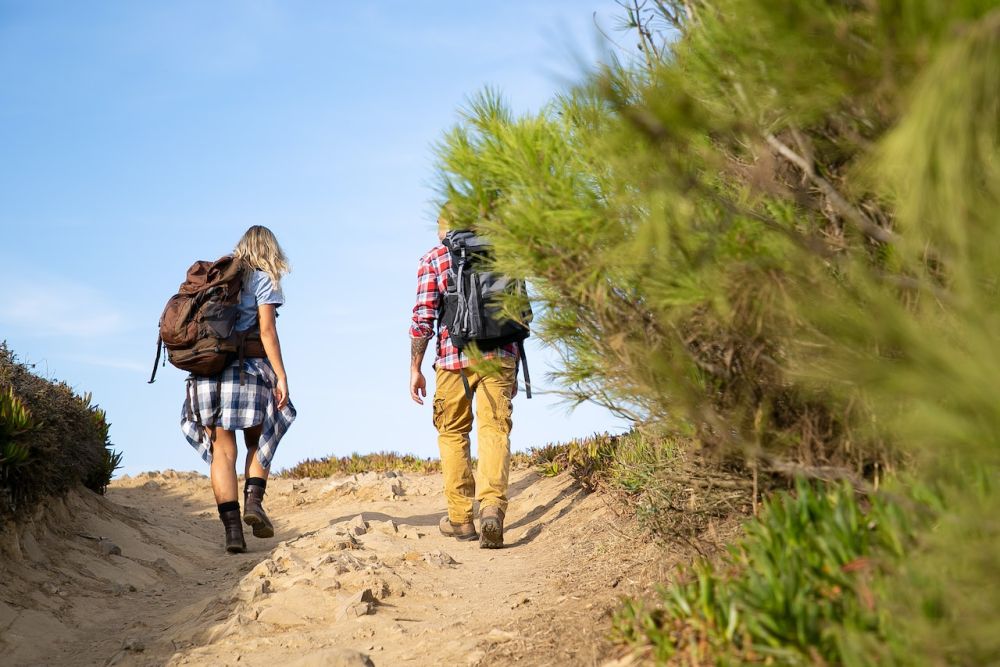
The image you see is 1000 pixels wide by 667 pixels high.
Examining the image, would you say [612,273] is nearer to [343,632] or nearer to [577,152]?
[577,152]

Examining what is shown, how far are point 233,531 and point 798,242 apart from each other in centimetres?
588

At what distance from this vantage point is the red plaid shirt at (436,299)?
7.15 metres

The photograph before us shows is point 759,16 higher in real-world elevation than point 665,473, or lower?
higher

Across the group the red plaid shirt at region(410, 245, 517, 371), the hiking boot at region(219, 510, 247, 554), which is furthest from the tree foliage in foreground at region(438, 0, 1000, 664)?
the hiking boot at region(219, 510, 247, 554)

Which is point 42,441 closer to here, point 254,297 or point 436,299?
point 254,297

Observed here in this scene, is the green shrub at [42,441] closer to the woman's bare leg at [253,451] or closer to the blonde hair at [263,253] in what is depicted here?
the woman's bare leg at [253,451]

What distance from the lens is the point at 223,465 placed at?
24.3ft

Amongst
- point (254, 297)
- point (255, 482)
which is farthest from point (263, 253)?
point (255, 482)

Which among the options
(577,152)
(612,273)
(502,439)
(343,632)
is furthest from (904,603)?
(502,439)

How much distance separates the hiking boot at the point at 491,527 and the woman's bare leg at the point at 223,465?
2.05 meters

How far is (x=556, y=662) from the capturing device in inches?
159

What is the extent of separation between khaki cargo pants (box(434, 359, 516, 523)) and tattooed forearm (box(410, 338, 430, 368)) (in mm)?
215

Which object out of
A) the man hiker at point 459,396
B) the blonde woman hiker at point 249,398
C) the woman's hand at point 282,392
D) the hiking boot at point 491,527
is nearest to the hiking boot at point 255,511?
the blonde woman hiker at point 249,398

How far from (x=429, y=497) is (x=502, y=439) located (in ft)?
13.4
